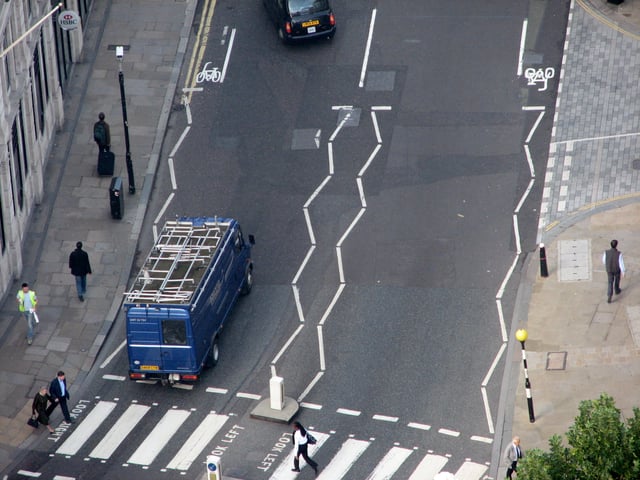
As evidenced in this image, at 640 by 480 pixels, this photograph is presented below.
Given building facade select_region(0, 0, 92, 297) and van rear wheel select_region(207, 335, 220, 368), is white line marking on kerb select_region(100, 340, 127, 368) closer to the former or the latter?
van rear wheel select_region(207, 335, 220, 368)

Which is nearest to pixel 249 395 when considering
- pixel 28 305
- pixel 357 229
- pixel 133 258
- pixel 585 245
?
pixel 28 305

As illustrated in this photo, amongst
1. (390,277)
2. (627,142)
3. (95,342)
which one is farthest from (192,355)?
(627,142)

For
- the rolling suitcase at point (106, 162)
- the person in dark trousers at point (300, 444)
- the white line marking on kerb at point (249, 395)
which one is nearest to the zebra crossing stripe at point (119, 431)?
the white line marking on kerb at point (249, 395)

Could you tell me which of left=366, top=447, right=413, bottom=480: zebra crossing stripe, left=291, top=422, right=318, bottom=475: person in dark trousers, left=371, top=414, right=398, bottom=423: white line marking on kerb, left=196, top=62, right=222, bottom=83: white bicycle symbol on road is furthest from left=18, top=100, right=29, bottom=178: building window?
left=366, top=447, right=413, bottom=480: zebra crossing stripe

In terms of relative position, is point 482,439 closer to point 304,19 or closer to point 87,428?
point 87,428

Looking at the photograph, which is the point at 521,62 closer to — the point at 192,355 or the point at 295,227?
the point at 295,227

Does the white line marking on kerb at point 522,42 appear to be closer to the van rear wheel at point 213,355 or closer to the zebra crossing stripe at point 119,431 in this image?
the van rear wheel at point 213,355

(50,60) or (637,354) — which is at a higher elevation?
(50,60)
